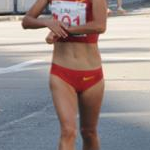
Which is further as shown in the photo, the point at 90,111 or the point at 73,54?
the point at 90,111

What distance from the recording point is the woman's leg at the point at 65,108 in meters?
5.90

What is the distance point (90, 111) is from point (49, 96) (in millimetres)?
6014

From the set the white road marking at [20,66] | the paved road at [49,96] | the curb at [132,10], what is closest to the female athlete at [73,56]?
the paved road at [49,96]

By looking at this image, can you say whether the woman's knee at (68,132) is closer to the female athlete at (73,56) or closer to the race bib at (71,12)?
the female athlete at (73,56)

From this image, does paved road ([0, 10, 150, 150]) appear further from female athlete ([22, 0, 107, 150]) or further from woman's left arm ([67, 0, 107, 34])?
woman's left arm ([67, 0, 107, 34])

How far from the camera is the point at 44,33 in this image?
2447 centimetres

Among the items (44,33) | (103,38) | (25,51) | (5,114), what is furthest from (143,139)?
(44,33)

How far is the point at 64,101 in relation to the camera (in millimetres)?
5984

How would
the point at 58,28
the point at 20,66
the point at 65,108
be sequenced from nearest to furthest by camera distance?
the point at 58,28 < the point at 65,108 < the point at 20,66

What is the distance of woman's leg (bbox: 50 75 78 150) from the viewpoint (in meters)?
5.90

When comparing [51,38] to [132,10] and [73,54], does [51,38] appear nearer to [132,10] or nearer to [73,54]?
[73,54]

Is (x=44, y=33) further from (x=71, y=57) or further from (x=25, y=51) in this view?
(x=71, y=57)

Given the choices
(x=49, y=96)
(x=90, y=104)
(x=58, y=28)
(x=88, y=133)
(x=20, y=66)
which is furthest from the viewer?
(x=20, y=66)

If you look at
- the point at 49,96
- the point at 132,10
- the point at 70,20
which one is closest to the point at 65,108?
the point at 70,20
